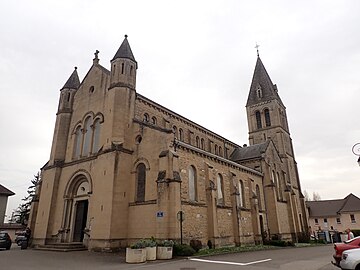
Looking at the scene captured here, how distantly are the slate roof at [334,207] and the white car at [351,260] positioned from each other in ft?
179

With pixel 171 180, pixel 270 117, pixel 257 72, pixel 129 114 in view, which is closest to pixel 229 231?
pixel 171 180

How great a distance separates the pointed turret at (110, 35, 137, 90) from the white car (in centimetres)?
2052

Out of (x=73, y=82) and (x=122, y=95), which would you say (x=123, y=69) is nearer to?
(x=122, y=95)

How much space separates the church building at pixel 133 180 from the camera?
67.4 feet

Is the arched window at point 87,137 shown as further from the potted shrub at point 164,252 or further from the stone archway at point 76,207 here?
the potted shrub at point 164,252

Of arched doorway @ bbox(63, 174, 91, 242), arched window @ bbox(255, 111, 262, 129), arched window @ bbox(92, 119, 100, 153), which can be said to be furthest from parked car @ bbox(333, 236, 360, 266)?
arched window @ bbox(255, 111, 262, 129)

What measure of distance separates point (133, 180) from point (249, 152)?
68.4 feet

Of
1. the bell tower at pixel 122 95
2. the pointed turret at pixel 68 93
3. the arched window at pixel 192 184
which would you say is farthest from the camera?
the pointed turret at pixel 68 93

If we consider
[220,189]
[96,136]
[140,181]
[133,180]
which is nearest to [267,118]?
[220,189]

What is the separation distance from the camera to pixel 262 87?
166ft

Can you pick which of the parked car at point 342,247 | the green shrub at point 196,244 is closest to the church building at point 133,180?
the green shrub at point 196,244

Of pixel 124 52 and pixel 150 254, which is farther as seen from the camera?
pixel 124 52

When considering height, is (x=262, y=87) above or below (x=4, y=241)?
above

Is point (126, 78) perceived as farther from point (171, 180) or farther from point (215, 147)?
point (215, 147)
